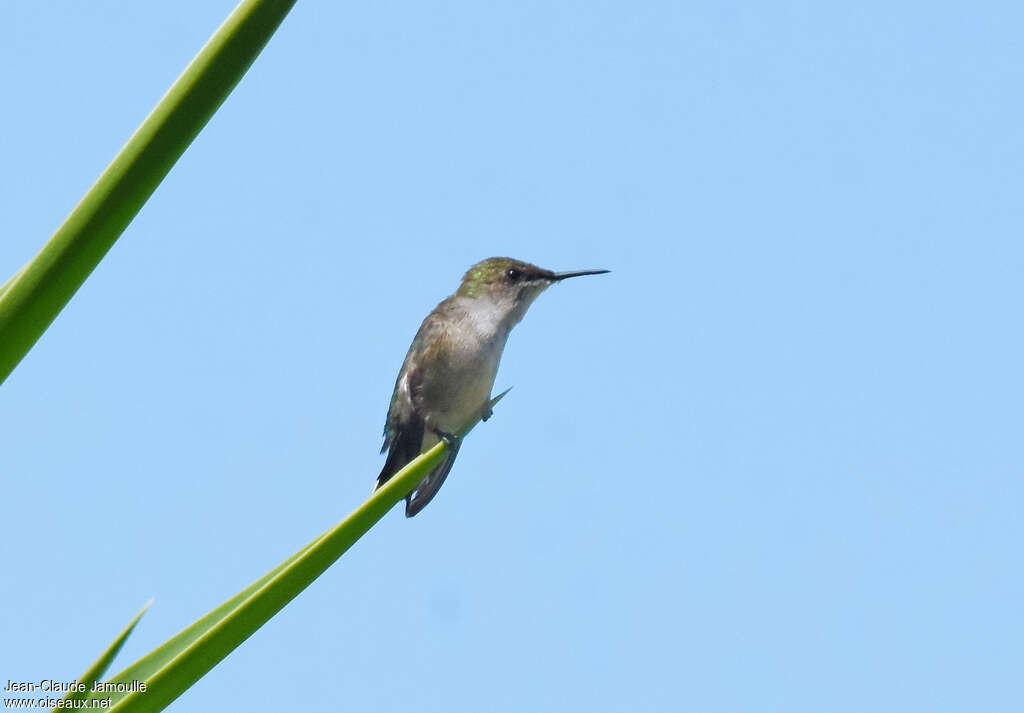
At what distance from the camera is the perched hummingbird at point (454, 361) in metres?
6.84

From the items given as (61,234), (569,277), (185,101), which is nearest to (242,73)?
(185,101)

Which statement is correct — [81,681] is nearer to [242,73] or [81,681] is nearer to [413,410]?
[242,73]

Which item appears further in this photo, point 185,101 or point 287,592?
point 287,592

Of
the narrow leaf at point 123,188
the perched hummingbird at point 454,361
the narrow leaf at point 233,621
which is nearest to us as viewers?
the narrow leaf at point 123,188

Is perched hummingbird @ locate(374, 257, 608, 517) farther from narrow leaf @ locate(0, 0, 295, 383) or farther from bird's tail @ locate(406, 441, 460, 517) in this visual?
narrow leaf @ locate(0, 0, 295, 383)

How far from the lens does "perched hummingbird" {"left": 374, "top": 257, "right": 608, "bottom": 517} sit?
6.84 metres

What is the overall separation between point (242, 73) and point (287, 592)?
0.51 meters

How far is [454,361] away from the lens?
6.90 metres

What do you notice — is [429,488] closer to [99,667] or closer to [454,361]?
[454,361]

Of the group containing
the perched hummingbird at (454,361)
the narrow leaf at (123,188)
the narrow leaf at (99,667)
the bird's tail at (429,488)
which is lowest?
the narrow leaf at (99,667)

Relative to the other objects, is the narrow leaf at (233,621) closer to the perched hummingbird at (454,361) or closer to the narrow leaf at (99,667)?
the narrow leaf at (99,667)

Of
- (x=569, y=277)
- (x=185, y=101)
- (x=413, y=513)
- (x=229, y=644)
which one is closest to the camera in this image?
(x=185, y=101)

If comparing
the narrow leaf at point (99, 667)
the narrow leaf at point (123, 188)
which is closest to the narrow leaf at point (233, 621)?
the narrow leaf at point (99, 667)

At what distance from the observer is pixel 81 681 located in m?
0.89
